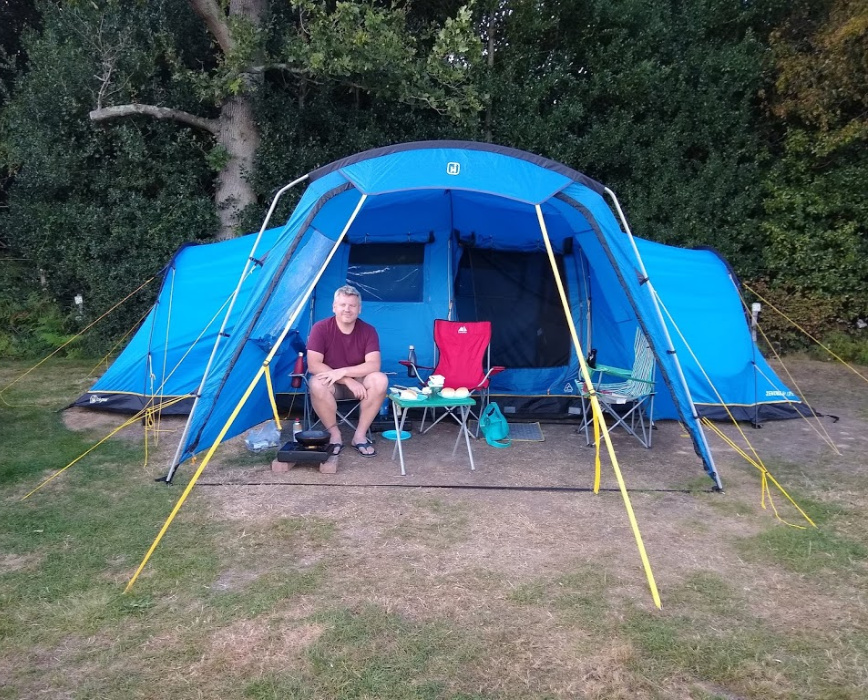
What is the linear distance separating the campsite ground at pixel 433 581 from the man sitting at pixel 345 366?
358mm

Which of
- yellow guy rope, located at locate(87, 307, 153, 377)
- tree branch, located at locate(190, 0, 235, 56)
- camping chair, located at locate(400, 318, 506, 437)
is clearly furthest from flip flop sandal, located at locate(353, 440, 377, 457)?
tree branch, located at locate(190, 0, 235, 56)

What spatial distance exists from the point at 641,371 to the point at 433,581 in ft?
8.21

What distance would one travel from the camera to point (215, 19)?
21.2ft

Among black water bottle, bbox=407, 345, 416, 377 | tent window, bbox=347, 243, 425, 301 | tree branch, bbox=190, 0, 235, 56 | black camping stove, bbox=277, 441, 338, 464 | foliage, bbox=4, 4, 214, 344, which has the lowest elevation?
black camping stove, bbox=277, 441, 338, 464

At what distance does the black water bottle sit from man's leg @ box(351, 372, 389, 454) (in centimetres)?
39

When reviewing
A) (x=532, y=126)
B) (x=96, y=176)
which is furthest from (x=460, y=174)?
(x=96, y=176)

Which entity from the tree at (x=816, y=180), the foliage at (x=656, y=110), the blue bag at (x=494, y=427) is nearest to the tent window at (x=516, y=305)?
the blue bag at (x=494, y=427)

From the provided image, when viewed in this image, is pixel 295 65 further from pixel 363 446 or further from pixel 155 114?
pixel 363 446

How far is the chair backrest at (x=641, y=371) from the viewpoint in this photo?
447 cm

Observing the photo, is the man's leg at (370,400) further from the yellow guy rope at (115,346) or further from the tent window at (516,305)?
the yellow guy rope at (115,346)

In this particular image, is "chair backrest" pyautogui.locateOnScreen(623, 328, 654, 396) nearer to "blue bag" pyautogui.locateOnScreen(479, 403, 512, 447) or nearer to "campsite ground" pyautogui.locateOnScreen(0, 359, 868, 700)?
"campsite ground" pyautogui.locateOnScreen(0, 359, 868, 700)

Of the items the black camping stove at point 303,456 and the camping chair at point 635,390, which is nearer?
the black camping stove at point 303,456

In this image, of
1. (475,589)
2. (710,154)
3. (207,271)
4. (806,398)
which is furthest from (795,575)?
(710,154)

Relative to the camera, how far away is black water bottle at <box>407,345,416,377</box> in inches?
181
